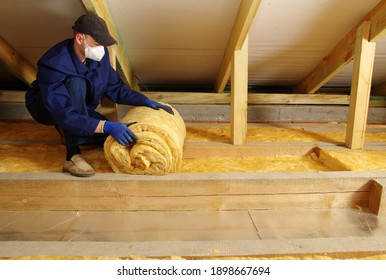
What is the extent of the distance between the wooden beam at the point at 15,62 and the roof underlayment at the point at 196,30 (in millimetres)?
51

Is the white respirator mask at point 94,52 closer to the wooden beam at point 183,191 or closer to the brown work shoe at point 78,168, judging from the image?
the brown work shoe at point 78,168

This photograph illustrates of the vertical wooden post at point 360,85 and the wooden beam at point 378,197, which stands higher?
the vertical wooden post at point 360,85

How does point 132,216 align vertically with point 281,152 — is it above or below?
below

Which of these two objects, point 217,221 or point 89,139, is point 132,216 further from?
point 89,139

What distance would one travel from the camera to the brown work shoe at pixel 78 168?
179 centimetres

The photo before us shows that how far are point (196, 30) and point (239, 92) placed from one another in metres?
0.82

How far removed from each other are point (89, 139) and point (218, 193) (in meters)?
1.10

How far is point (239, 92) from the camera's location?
259 centimetres

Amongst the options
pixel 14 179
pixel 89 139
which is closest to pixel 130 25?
pixel 89 139

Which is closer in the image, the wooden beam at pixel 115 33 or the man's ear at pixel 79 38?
the man's ear at pixel 79 38

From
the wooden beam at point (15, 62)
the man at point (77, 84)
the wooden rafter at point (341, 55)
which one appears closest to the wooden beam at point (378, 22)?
the wooden rafter at point (341, 55)

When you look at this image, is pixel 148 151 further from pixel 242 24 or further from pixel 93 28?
pixel 242 24

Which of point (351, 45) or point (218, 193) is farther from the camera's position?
point (351, 45)

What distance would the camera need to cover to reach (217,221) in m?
1.73
